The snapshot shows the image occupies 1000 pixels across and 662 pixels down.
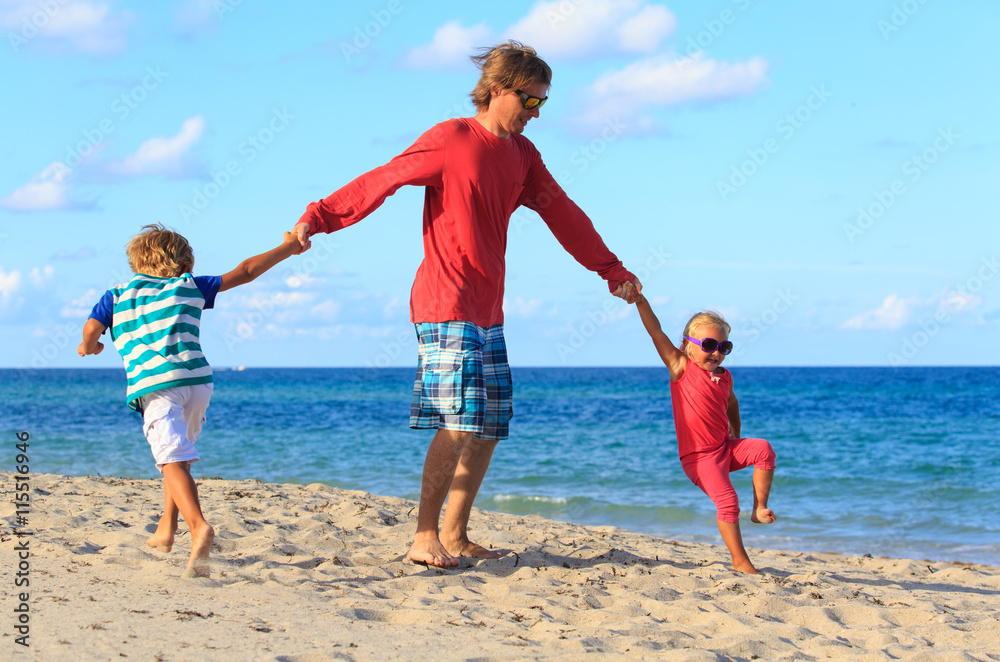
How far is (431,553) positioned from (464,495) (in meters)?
0.33

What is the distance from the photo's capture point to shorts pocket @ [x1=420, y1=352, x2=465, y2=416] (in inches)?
142

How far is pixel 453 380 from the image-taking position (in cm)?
362

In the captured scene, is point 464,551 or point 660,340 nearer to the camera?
point 464,551

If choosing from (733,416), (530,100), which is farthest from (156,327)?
(733,416)

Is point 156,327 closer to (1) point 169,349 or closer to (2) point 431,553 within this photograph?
(1) point 169,349

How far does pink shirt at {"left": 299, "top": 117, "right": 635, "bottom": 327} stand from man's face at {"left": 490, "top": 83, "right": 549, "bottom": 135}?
8 cm

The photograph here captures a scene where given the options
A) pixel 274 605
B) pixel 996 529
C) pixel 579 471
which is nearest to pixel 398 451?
pixel 579 471

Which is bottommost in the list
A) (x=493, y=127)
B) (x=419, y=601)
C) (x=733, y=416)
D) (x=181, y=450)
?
(x=419, y=601)

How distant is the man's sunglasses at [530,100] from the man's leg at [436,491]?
148 cm

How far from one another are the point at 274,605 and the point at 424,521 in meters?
0.94

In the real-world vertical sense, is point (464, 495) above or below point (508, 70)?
below

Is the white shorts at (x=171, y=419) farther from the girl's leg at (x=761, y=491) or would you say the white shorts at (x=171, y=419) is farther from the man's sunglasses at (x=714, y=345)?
the girl's leg at (x=761, y=491)

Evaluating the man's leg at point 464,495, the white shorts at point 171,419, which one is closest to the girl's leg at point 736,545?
the man's leg at point 464,495

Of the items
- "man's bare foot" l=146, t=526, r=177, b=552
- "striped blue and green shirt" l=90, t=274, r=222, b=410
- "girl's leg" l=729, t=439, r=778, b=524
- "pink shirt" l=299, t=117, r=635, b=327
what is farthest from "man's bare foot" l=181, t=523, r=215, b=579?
"girl's leg" l=729, t=439, r=778, b=524
